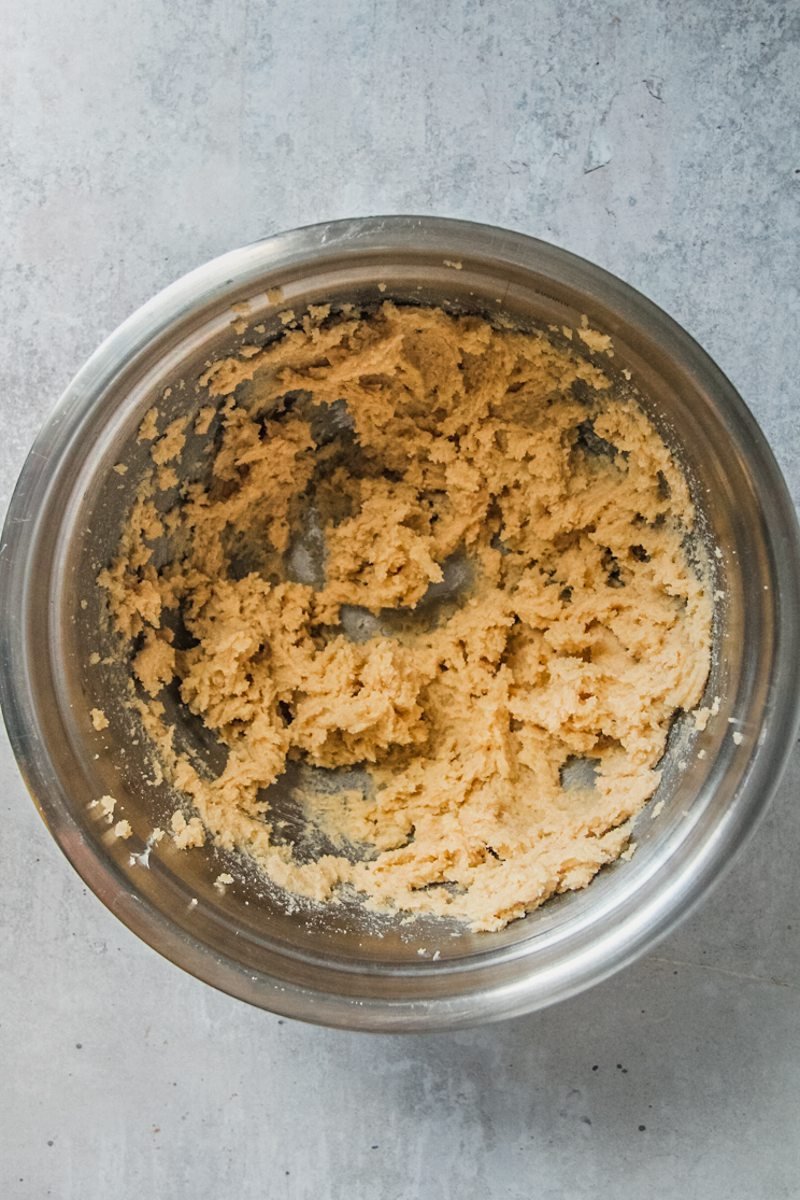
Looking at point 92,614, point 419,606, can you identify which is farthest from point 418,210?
point 92,614

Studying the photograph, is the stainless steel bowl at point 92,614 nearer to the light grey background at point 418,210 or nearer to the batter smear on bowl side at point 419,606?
the batter smear on bowl side at point 419,606

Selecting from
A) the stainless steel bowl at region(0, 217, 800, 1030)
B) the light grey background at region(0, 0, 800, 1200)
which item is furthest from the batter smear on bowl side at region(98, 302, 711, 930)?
the light grey background at region(0, 0, 800, 1200)

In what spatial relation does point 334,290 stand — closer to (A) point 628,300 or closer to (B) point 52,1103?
(A) point 628,300

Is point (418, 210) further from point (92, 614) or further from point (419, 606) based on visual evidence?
point (92, 614)

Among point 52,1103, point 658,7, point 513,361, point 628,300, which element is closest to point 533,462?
point 513,361

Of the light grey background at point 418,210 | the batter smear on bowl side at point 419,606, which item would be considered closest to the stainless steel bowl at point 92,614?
the batter smear on bowl side at point 419,606

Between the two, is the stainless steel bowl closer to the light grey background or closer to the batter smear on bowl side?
the batter smear on bowl side
